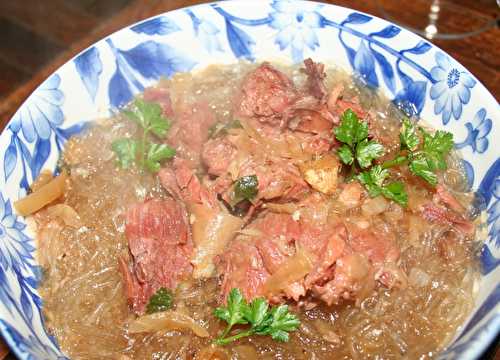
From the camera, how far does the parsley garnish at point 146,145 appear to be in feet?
11.6

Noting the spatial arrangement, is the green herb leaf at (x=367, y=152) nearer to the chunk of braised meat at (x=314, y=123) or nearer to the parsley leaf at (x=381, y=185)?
the parsley leaf at (x=381, y=185)

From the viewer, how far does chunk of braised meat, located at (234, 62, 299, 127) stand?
11.7ft

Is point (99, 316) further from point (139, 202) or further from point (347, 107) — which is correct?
point (347, 107)

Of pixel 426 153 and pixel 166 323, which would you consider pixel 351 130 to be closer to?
pixel 426 153

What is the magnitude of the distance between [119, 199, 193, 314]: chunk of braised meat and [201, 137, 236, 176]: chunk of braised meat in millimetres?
323

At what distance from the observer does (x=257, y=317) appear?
271 centimetres

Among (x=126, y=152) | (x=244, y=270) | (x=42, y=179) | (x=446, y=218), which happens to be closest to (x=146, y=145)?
(x=126, y=152)

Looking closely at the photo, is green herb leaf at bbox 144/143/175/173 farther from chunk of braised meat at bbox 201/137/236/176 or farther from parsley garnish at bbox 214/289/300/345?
parsley garnish at bbox 214/289/300/345

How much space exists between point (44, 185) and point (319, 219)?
1.84m

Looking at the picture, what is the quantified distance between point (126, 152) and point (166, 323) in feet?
4.16

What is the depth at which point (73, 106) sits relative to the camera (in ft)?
12.7

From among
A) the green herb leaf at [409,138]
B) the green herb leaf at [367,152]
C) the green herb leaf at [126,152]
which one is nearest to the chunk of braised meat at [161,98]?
the green herb leaf at [126,152]

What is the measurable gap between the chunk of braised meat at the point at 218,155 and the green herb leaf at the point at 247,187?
7.0 inches

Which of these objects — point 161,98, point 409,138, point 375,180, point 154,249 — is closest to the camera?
point 154,249
